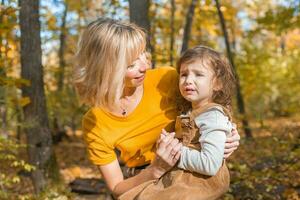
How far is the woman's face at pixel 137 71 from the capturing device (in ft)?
7.94

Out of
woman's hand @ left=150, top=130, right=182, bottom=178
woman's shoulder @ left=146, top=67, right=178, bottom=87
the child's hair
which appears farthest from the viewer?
woman's shoulder @ left=146, top=67, right=178, bottom=87

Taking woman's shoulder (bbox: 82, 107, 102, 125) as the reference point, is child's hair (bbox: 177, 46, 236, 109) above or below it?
above

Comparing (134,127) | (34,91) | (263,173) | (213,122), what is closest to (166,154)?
(213,122)

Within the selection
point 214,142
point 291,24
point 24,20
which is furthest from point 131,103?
point 291,24

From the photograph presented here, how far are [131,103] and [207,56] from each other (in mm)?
570

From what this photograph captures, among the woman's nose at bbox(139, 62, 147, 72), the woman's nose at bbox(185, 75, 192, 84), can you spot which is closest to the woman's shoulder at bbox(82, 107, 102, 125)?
the woman's nose at bbox(139, 62, 147, 72)

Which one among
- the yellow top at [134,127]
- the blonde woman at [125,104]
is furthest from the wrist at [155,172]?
the yellow top at [134,127]

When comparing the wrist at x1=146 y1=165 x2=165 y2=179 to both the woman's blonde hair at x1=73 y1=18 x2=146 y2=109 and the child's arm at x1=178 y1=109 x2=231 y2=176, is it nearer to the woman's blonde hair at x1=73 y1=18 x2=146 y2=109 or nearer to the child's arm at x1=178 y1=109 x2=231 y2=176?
the child's arm at x1=178 y1=109 x2=231 y2=176

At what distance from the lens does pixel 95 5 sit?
14.0 m

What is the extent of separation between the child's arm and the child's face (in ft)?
0.42

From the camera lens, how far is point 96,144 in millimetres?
2564

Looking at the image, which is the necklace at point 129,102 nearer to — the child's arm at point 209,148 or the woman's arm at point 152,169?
the woman's arm at point 152,169

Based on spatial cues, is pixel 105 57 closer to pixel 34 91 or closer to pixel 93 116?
pixel 93 116

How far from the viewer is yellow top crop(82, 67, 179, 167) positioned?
2559mm
